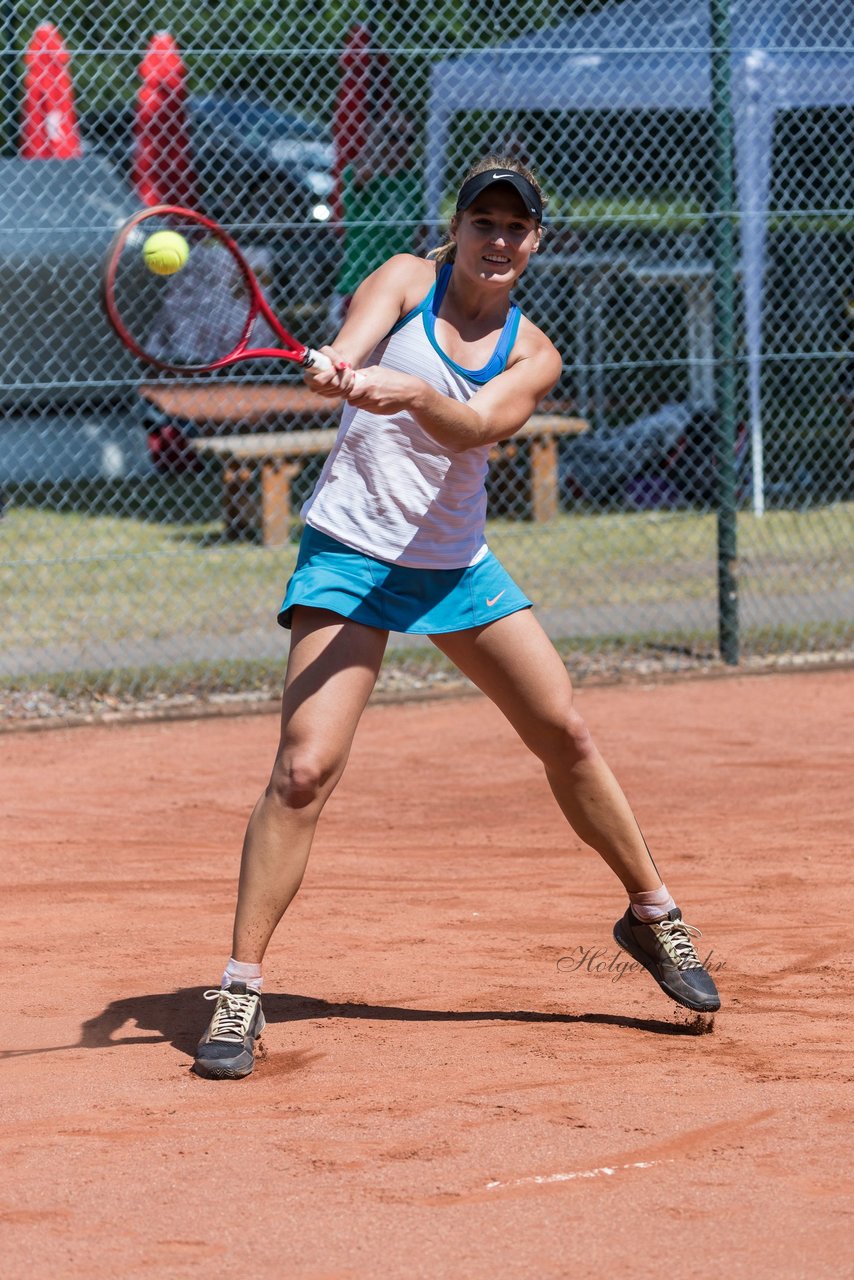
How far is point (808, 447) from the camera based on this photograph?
1266cm

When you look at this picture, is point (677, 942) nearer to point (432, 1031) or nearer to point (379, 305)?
point (432, 1031)

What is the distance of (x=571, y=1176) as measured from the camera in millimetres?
3012

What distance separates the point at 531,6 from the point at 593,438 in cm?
369

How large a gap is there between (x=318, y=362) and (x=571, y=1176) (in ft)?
5.15

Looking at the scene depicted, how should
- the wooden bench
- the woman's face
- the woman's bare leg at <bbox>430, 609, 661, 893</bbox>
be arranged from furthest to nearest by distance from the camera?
1. the wooden bench
2. the woman's bare leg at <bbox>430, 609, 661, 893</bbox>
3. the woman's face

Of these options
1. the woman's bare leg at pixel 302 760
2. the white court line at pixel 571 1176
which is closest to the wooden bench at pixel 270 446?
the woman's bare leg at pixel 302 760

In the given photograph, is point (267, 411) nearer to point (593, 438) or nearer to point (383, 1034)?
point (593, 438)

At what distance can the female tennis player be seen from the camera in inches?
141

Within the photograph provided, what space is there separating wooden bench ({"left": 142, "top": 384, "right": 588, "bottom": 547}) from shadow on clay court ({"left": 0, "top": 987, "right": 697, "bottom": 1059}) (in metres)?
6.79

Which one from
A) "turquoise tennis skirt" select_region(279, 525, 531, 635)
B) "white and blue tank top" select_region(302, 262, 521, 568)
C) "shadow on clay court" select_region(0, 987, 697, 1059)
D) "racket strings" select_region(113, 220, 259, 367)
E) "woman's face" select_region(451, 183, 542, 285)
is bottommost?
"shadow on clay court" select_region(0, 987, 697, 1059)

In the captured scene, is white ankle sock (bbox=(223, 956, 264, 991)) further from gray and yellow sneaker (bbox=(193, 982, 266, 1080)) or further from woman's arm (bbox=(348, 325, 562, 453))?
woman's arm (bbox=(348, 325, 562, 453))

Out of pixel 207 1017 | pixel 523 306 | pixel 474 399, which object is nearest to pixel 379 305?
pixel 474 399

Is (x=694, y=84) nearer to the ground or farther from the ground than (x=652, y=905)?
farther from the ground

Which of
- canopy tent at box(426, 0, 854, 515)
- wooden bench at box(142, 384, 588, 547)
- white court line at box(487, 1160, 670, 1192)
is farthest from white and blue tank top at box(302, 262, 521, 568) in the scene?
canopy tent at box(426, 0, 854, 515)
